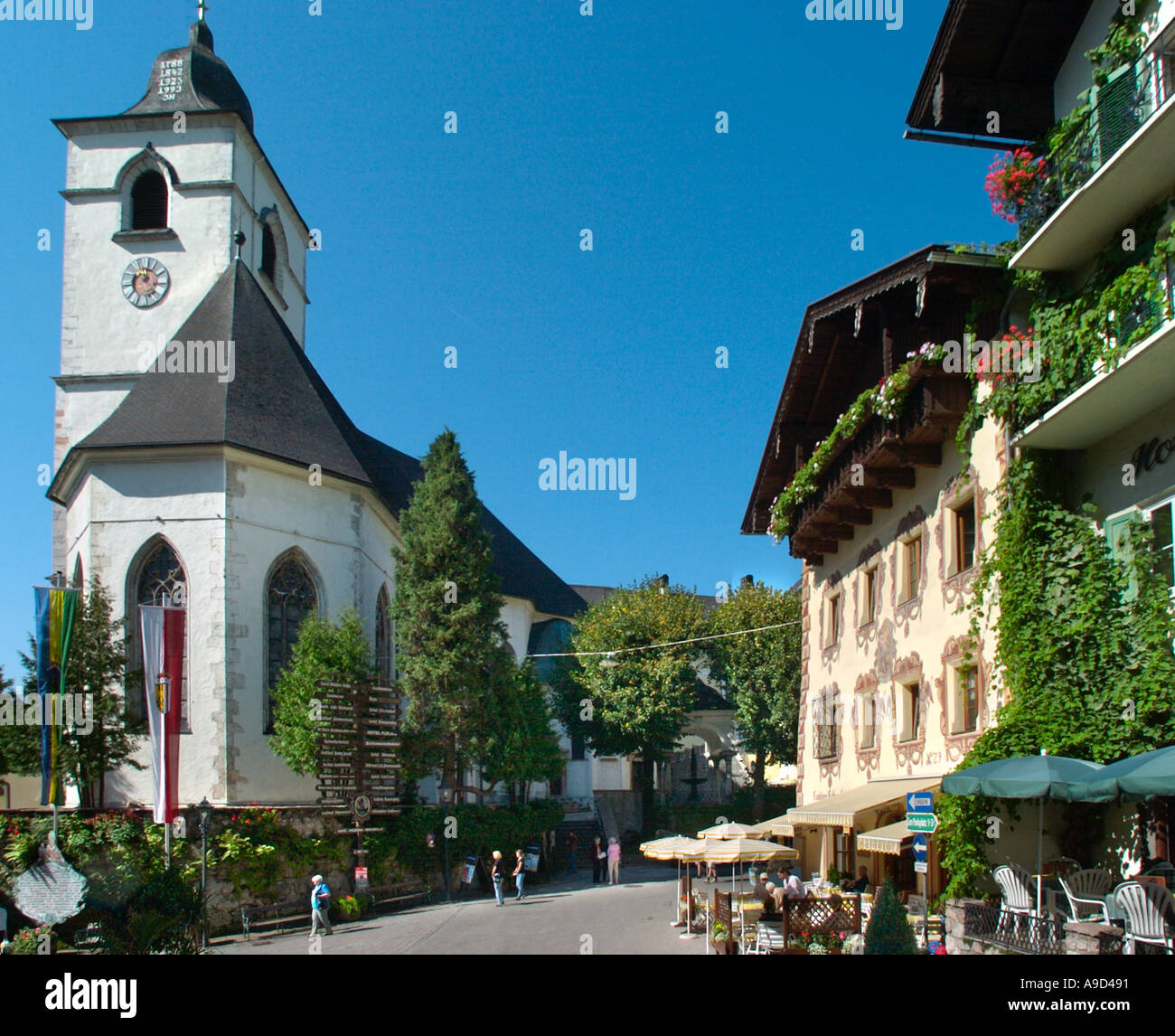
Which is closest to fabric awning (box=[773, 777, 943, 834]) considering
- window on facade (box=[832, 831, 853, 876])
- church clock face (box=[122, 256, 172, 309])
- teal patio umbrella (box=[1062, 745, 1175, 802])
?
window on facade (box=[832, 831, 853, 876])

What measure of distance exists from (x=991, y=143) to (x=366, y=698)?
2030 cm

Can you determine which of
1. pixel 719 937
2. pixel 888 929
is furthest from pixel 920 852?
pixel 719 937

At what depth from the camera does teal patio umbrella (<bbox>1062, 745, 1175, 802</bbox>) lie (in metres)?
11.7

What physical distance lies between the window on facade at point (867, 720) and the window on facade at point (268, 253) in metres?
29.3

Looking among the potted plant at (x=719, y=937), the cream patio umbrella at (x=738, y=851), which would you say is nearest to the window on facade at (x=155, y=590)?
the cream patio umbrella at (x=738, y=851)

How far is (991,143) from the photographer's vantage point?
66.0 ft

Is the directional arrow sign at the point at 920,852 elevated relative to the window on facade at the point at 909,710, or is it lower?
lower

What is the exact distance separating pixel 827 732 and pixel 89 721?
1637 centimetres

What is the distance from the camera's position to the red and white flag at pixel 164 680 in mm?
26234

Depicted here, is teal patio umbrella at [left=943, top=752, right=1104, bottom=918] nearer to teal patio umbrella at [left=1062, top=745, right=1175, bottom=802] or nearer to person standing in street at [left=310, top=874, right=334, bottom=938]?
teal patio umbrella at [left=1062, top=745, right=1175, bottom=802]

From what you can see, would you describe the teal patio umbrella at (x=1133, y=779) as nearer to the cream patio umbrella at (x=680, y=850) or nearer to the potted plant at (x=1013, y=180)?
the potted plant at (x=1013, y=180)

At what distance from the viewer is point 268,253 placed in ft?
148

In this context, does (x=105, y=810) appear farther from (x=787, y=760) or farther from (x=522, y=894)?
(x=787, y=760)
